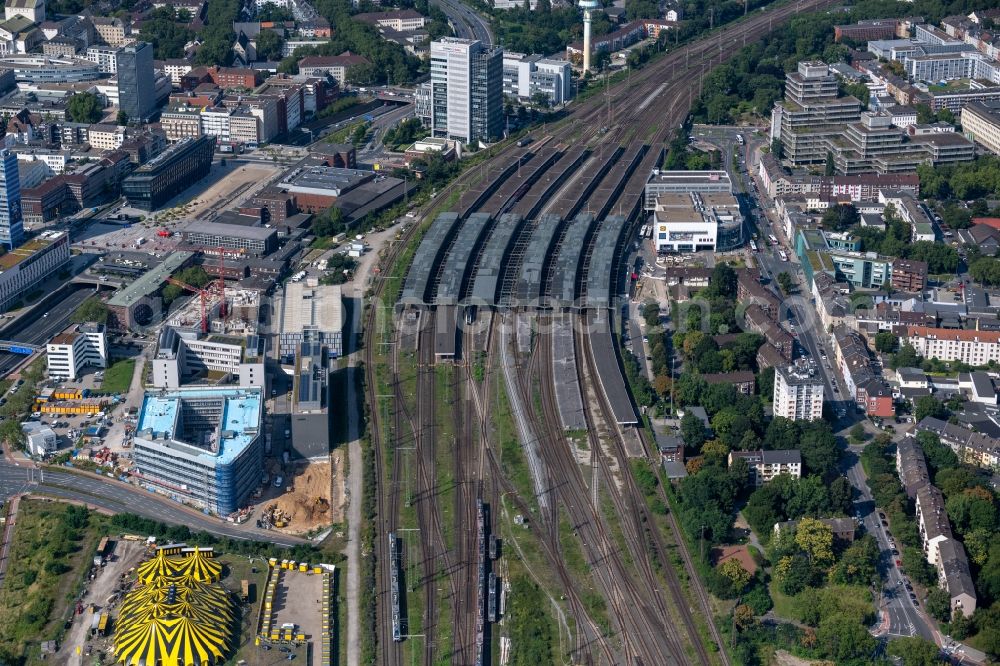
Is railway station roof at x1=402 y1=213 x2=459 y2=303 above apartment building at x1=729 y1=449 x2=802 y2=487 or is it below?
above

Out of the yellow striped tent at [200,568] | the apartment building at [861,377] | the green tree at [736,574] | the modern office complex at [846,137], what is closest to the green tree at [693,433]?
the apartment building at [861,377]

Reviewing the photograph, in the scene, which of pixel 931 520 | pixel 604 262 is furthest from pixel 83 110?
pixel 931 520

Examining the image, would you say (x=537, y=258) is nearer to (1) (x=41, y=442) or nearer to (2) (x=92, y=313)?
(2) (x=92, y=313)

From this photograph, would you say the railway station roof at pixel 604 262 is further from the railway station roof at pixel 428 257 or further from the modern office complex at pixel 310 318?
the modern office complex at pixel 310 318

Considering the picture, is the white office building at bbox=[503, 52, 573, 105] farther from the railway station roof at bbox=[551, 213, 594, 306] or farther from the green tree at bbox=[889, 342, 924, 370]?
the green tree at bbox=[889, 342, 924, 370]

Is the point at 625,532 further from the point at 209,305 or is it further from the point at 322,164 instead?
the point at 322,164

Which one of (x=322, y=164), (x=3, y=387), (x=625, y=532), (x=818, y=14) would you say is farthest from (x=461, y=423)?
(x=818, y=14)

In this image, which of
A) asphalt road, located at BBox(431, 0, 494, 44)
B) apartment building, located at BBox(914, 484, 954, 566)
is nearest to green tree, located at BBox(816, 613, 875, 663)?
apartment building, located at BBox(914, 484, 954, 566)
